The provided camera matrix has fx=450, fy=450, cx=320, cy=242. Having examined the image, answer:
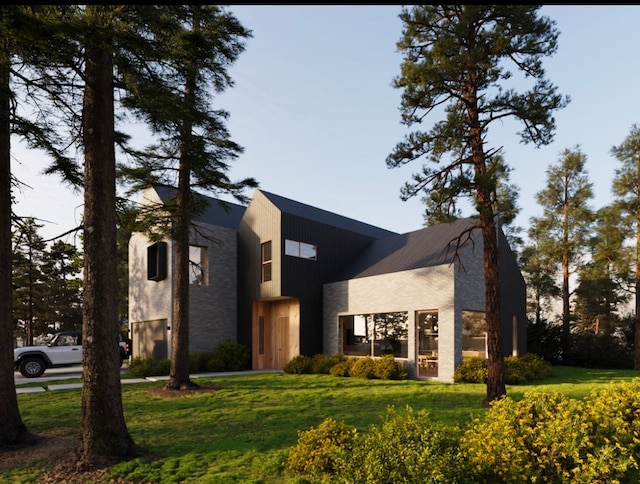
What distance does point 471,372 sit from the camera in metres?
14.6

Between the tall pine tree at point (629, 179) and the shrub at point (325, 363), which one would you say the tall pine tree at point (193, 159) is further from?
the tall pine tree at point (629, 179)

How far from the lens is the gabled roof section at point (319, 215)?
20641mm

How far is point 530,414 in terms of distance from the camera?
16.3ft

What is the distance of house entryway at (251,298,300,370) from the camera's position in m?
20.2

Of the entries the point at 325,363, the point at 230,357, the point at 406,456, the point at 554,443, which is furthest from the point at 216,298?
the point at 554,443

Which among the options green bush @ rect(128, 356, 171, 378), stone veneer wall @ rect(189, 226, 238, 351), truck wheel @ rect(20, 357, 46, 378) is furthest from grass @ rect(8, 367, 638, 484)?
truck wheel @ rect(20, 357, 46, 378)

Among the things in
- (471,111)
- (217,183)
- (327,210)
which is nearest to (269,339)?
(327,210)

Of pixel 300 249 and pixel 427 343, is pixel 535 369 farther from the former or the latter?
pixel 300 249

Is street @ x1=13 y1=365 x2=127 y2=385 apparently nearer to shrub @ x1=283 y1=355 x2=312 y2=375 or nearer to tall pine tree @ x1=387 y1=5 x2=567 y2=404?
shrub @ x1=283 y1=355 x2=312 y2=375

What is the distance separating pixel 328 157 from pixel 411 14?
4.74 metres

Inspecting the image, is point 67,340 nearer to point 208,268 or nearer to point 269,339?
point 208,268

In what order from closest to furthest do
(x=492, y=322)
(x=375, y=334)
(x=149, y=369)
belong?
(x=492, y=322)
(x=375, y=334)
(x=149, y=369)

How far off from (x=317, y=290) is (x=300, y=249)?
2065 millimetres

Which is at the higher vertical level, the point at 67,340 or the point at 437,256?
the point at 437,256
